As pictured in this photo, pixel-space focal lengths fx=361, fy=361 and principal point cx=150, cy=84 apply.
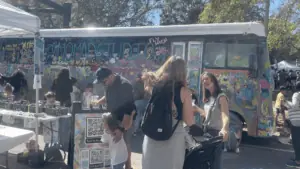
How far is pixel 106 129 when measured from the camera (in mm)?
4922

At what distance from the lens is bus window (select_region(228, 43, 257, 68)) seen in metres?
8.45

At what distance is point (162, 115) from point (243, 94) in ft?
17.6

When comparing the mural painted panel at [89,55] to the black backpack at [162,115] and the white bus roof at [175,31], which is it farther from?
the black backpack at [162,115]

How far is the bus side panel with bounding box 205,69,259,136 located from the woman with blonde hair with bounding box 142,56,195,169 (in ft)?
16.9

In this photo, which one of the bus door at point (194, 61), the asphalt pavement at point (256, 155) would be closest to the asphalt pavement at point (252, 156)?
the asphalt pavement at point (256, 155)

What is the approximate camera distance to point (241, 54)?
8586mm

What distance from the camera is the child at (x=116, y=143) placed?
4.72 metres

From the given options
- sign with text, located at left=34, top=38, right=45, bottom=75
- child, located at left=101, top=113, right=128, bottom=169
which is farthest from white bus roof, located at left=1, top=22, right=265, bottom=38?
child, located at left=101, top=113, right=128, bottom=169

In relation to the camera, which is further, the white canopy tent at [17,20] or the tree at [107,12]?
the tree at [107,12]

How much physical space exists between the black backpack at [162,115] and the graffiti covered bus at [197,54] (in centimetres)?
528

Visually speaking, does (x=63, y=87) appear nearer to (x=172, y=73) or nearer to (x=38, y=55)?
(x=38, y=55)

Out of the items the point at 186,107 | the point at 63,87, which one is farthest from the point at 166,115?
the point at 63,87

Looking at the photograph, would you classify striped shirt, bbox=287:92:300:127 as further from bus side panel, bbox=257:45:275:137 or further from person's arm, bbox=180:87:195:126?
person's arm, bbox=180:87:195:126

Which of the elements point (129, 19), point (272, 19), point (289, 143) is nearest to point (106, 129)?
point (289, 143)
